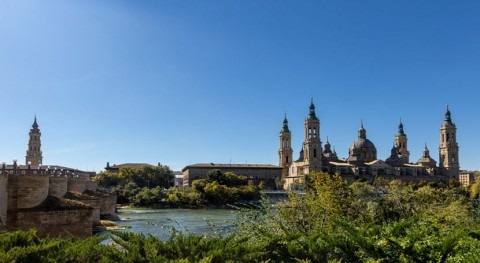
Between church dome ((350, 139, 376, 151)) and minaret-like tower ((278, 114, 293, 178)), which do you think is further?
minaret-like tower ((278, 114, 293, 178))

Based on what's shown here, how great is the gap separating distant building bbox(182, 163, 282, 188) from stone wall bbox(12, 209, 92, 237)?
4203 inches

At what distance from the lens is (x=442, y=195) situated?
2936 centimetres

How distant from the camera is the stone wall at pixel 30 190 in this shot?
2067 cm

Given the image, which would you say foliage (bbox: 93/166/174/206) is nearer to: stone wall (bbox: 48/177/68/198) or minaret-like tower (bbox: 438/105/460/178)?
stone wall (bbox: 48/177/68/198)

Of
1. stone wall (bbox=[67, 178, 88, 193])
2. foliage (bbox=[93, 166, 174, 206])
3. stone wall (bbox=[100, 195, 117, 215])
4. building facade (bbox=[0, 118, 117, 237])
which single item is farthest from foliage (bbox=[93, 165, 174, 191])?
building facade (bbox=[0, 118, 117, 237])

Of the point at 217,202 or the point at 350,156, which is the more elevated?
the point at 350,156

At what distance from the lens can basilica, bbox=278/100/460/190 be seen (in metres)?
114

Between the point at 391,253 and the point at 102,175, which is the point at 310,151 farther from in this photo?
the point at 391,253

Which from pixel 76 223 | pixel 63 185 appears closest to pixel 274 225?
pixel 76 223

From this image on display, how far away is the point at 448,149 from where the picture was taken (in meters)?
125

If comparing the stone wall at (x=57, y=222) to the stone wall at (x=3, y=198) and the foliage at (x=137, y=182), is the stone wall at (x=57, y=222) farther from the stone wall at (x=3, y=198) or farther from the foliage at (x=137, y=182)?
the foliage at (x=137, y=182)

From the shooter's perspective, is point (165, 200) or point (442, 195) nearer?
point (442, 195)

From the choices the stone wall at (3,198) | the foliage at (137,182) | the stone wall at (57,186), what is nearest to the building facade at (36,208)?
the stone wall at (3,198)

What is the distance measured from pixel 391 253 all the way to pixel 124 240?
576 cm
